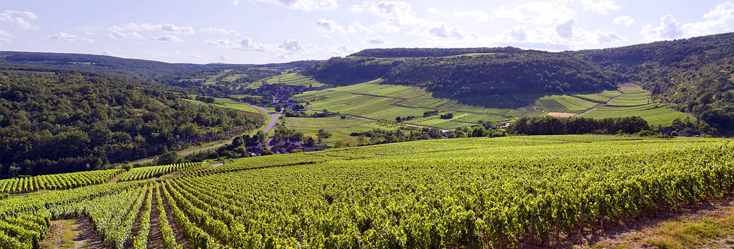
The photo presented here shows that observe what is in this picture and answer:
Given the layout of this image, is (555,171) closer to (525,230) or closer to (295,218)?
(525,230)

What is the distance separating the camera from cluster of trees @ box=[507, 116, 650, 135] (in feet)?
302

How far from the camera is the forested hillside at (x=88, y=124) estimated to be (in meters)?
118

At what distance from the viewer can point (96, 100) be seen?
164 m

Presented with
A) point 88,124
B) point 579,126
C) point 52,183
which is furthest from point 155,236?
point 88,124

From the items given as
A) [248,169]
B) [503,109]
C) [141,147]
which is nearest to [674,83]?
[503,109]

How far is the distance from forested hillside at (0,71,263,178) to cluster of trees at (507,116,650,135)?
130907 millimetres

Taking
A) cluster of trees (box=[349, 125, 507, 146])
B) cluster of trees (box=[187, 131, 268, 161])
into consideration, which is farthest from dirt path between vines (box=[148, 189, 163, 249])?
cluster of trees (box=[187, 131, 268, 161])

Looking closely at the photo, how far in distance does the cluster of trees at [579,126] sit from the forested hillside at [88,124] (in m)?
131

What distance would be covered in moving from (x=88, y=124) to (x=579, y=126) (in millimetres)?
192047

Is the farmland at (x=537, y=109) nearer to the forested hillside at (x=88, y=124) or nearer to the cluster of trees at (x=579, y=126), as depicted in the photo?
the cluster of trees at (x=579, y=126)

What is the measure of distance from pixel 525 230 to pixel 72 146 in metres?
159

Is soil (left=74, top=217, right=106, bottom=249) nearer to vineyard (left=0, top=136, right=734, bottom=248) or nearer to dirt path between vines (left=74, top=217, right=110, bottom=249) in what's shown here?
dirt path between vines (left=74, top=217, right=110, bottom=249)

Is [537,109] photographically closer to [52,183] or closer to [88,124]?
[52,183]

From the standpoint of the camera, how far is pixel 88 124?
470ft
